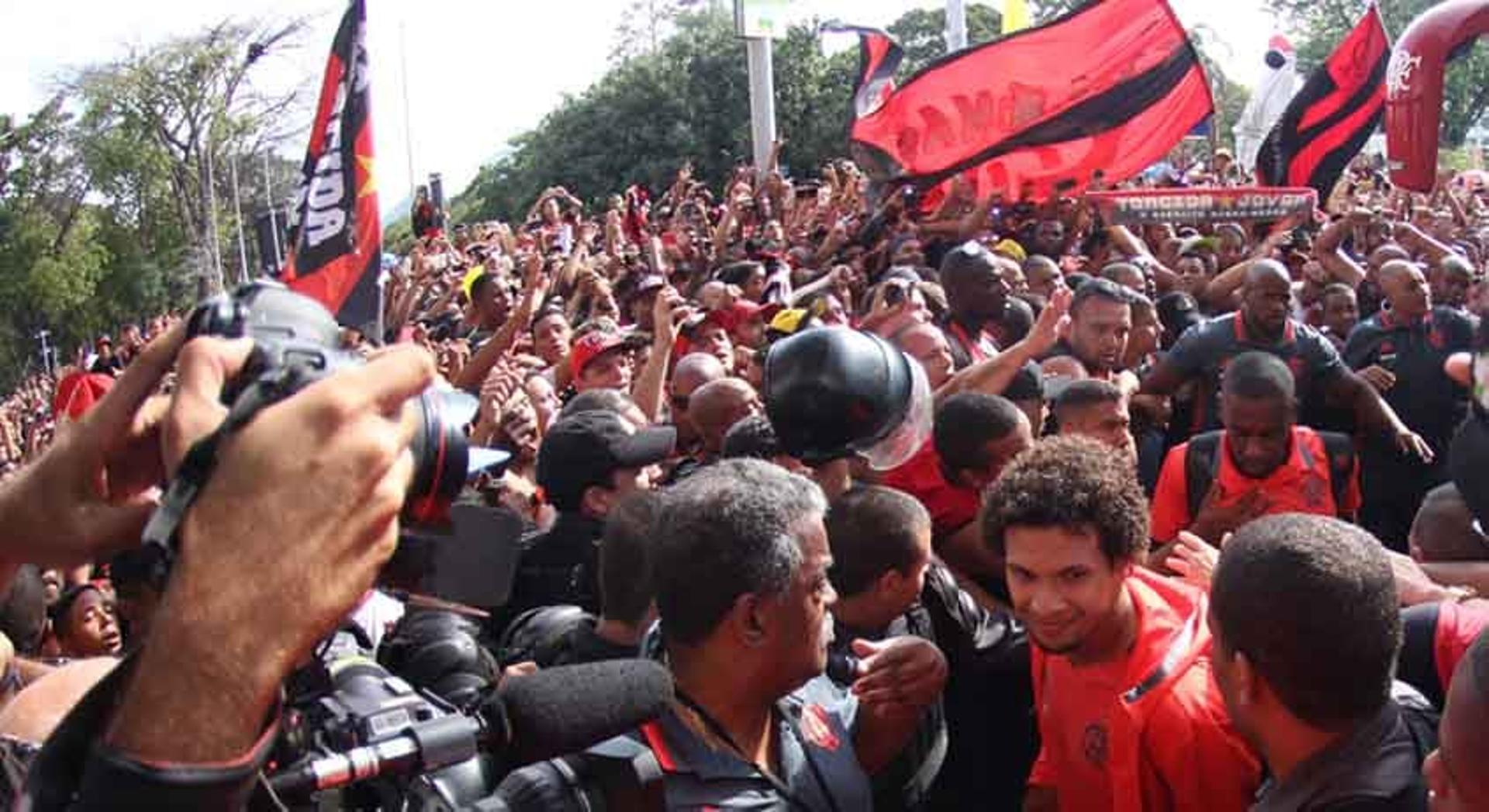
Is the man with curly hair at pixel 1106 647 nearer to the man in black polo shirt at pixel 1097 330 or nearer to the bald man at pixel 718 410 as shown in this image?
the bald man at pixel 718 410

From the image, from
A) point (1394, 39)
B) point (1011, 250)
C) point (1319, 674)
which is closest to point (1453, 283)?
point (1011, 250)

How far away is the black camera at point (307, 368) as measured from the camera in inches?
46.2

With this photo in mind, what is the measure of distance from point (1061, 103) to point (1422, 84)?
9.65 feet

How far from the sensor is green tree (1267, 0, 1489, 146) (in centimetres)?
4353

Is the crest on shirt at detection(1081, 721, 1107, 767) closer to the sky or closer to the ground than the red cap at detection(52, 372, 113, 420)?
closer to the ground

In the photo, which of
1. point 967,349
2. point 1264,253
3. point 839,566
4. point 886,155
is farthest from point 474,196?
point 839,566

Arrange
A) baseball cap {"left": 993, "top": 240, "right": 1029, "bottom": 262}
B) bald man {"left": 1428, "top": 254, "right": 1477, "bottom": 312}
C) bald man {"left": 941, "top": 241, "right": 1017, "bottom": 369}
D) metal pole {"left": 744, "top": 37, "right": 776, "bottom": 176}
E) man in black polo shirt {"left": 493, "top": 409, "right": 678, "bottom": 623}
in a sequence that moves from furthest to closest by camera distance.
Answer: metal pole {"left": 744, "top": 37, "right": 776, "bottom": 176}, baseball cap {"left": 993, "top": 240, "right": 1029, "bottom": 262}, bald man {"left": 1428, "top": 254, "right": 1477, "bottom": 312}, bald man {"left": 941, "top": 241, "right": 1017, "bottom": 369}, man in black polo shirt {"left": 493, "top": 409, "right": 678, "bottom": 623}

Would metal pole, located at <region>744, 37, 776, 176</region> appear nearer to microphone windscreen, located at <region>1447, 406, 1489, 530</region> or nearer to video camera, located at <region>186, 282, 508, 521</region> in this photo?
microphone windscreen, located at <region>1447, 406, 1489, 530</region>

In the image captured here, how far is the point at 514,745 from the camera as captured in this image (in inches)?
57.5

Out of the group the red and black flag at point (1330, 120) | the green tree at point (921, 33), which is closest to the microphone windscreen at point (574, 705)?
the red and black flag at point (1330, 120)

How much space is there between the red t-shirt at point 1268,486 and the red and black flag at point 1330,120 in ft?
24.4

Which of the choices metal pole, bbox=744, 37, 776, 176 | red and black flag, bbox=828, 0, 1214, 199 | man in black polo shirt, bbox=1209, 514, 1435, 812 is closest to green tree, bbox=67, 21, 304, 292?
metal pole, bbox=744, 37, 776, 176

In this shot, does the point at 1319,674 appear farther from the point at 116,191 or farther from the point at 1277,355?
the point at 116,191

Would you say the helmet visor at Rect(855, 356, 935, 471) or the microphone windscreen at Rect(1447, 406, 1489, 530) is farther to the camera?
the helmet visor at Rect(855, 356, 935, 471)
